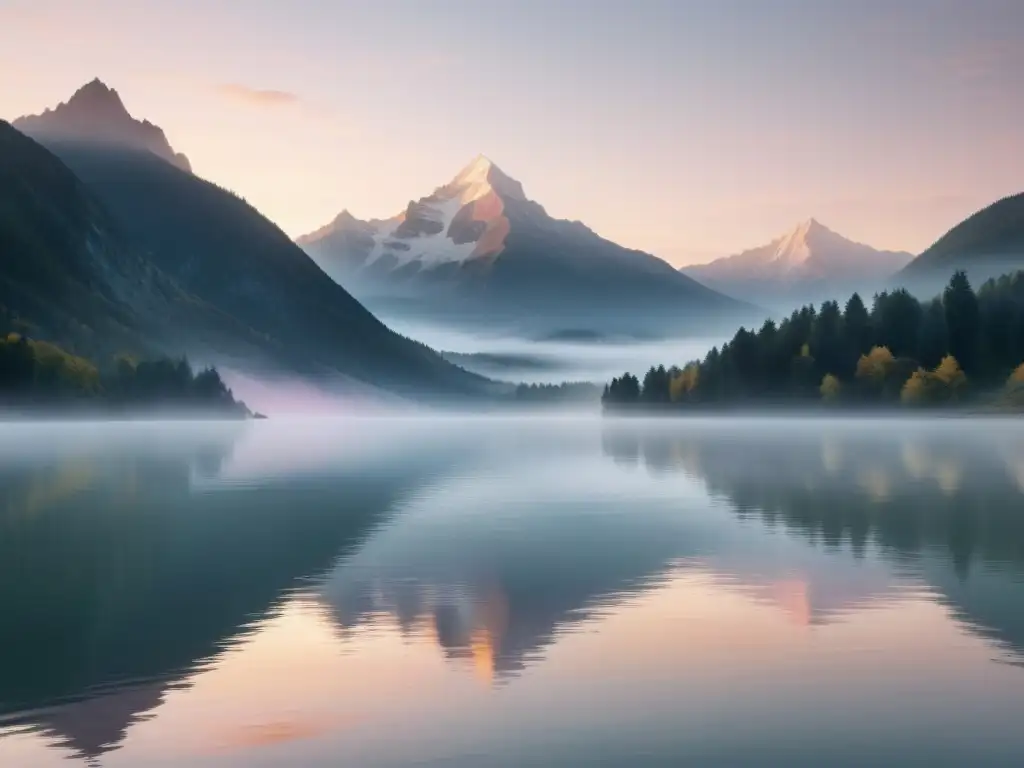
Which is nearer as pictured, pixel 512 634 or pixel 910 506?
pixel 512 634

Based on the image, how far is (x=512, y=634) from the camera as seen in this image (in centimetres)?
2906

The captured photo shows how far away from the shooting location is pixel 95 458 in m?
121

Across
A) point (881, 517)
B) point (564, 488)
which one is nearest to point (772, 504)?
point (881, 517)

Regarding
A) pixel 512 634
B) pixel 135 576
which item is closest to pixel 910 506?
pixel 512 634

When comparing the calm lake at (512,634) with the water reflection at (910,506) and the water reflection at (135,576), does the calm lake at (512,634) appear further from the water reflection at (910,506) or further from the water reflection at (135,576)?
the water reflection at (910,506)

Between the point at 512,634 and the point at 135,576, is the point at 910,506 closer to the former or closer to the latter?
the point at 512,634

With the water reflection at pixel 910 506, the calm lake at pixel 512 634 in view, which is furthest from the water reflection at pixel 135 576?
the water reflection at pixel 910 506

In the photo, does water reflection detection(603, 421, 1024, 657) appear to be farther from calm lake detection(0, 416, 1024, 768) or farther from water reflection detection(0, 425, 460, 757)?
water reflection detection(0, 425, 460, 757)

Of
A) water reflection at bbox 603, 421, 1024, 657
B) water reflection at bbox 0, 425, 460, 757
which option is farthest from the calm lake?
water reflection at bbox 603, 421, 1024, 657

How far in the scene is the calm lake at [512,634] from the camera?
20.8 meters

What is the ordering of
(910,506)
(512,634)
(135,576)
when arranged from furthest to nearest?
(910,506)
(135,576)
(512,634)

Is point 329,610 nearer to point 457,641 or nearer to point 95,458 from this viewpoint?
point 457,641

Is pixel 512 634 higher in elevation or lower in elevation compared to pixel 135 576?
lower

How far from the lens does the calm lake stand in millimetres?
20766
